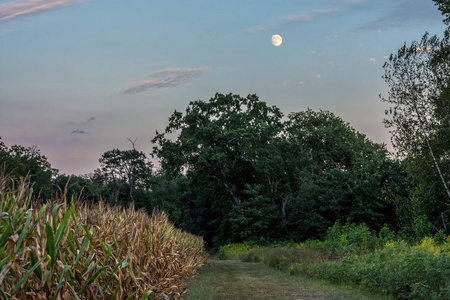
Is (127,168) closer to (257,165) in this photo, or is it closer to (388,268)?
(257,165)

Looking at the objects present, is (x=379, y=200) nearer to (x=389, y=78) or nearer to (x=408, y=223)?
(x=408, y=223)

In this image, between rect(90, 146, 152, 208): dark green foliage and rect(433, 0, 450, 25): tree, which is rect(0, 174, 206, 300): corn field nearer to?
rect(433, 0, 450, 25): tree

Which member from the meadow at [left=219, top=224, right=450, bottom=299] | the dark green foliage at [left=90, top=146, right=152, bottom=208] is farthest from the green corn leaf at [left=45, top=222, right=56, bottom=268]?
the dark green foliage at [left=90, top=146, right=152, bottom=208]

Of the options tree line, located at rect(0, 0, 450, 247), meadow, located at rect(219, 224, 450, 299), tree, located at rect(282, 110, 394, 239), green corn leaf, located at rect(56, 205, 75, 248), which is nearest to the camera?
green corn leaf, located at rect(56, 205, 75, 248)

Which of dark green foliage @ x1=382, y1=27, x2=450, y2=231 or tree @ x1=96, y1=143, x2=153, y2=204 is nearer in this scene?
dark green foliage @ x1=382, y1=27, x2=450, y2=231

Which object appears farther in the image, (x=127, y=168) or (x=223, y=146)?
(x=127, y=168)

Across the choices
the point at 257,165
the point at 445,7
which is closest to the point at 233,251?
the point at 257,165

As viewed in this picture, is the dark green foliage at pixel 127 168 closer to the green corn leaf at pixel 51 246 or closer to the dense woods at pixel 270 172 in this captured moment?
the dense woods at pixel 270 172

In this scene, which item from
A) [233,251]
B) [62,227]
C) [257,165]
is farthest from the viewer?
[257,165]

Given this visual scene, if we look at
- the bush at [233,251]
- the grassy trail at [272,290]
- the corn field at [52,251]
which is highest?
the corn field at [52,251]

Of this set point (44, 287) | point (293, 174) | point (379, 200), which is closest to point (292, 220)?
point (293, 174)

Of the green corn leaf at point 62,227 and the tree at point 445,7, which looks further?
the tree at point 445,7

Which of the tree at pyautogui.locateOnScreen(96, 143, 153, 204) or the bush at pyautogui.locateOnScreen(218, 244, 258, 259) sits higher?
the tree at pyautogui.locateOnScreen(96, 143, 153, 204)

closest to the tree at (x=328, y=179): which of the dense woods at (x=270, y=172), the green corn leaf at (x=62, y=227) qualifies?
the dense woods at (x=270, y=172)
